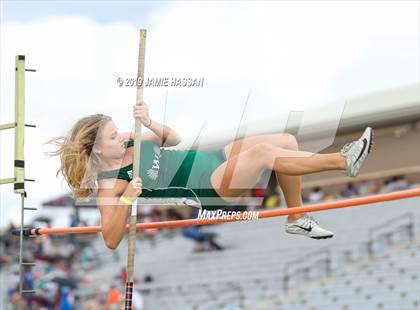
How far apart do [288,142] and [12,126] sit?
2069 mm

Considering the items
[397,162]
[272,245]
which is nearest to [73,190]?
[272,245]

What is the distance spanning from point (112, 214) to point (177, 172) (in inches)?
22.0

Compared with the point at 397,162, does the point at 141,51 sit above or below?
above

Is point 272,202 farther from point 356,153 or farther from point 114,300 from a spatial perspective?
point 356,153

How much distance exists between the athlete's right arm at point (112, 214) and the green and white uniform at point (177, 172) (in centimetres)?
16

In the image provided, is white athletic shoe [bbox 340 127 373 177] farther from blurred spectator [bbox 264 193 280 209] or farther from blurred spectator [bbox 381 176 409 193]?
blurred spectator [bbox 264 193 280 209]

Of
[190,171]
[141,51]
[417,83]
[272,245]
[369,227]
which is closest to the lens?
[141,51]

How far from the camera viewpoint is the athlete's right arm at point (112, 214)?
6.08 metres

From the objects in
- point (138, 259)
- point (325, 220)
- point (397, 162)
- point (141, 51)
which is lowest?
point (138, 259)

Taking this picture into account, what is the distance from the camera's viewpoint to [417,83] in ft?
60.8

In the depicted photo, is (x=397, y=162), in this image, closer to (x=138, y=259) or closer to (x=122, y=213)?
(x=138, y=259)

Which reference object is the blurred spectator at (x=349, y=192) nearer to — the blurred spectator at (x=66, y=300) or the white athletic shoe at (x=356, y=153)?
the blurred spectator at (x=66, y=300)

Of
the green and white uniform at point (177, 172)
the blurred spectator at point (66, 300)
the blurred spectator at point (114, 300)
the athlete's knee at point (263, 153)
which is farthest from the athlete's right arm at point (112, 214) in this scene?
the blurred spectator at point (66, 300)

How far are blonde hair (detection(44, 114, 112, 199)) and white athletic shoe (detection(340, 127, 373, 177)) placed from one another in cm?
161
